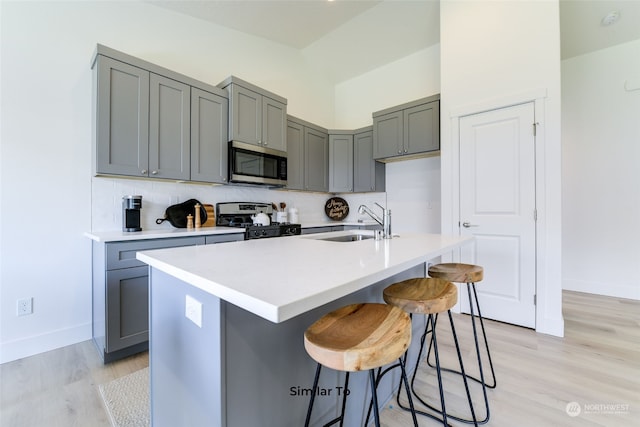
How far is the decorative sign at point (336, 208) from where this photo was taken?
4605 millimetres

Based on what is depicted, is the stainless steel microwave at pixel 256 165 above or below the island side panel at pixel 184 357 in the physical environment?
above

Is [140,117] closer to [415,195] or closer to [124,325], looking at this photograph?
[124,325]

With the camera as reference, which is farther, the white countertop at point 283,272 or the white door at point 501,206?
the white door at point 501,206

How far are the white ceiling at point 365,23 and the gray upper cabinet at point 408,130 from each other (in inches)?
39.1

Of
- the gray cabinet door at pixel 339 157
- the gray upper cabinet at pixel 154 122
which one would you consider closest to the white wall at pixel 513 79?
the gray cabinet door at pixel 339 157

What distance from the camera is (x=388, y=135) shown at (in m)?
3.76

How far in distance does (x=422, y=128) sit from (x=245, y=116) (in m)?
2.16

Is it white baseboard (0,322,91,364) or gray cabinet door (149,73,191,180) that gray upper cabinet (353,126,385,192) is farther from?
white baseboard (0,322,91,364)

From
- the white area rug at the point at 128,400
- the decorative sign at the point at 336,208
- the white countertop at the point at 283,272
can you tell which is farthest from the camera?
the decorative sign at the point at 336,208

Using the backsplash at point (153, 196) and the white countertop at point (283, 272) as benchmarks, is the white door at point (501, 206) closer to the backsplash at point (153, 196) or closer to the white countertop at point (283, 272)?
the white countertop at point (283, 272)

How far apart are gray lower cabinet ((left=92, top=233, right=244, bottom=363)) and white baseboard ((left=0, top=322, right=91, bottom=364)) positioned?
0.27 m

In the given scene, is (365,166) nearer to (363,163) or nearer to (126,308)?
(363,163)

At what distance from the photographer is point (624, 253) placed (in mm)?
3326

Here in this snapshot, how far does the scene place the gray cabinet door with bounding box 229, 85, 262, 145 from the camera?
2855 millimetres
